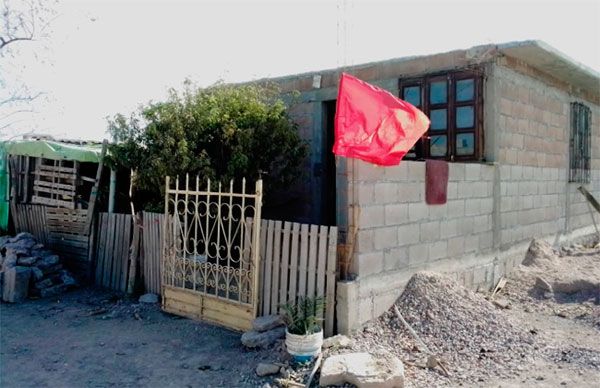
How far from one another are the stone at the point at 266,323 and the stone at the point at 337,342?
23.7 inches

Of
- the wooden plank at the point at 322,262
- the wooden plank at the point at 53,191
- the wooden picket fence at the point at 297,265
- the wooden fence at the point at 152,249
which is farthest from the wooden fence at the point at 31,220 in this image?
the wooden plank at the point at 322,262

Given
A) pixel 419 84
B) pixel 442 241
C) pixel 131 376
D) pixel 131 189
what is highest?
pixel 419 84

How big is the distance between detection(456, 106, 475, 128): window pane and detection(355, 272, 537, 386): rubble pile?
285 centimetres

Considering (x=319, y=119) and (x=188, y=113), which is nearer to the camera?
(x=188, y=113)

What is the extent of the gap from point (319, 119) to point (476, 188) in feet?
10.5

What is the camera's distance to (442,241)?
7.13 meters

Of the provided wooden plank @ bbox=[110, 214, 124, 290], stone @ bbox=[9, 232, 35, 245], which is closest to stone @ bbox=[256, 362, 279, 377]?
wooden plank @ bbox=[110, 214, 124, 290]

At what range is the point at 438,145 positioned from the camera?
8.63 m

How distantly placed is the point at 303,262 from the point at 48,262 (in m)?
4.78

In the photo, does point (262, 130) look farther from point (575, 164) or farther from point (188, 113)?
point (575, 164)

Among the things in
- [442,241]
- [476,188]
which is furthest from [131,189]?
[476,188]

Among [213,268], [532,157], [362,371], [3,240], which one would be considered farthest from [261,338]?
[532,157]

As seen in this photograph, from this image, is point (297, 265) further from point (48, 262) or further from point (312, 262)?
point (48, 262)

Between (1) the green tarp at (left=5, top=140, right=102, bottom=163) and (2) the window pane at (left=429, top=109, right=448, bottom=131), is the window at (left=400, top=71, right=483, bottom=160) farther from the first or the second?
(1) the green tarp at (left=5, top=140, right=102, bottom=163)
